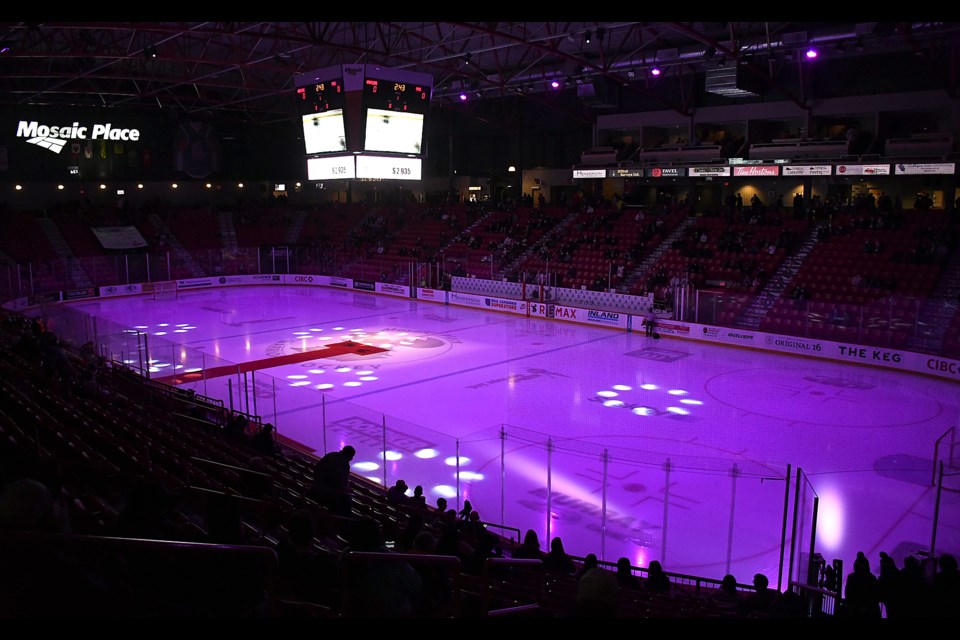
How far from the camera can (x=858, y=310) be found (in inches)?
808

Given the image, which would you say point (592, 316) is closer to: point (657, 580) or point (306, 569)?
point (657, 580)

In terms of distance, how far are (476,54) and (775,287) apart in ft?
45.7

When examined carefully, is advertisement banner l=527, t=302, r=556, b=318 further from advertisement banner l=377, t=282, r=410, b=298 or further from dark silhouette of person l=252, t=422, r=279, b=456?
dark silhouette of person l=252, t=422, r=279, b=456

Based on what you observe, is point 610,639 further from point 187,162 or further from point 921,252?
point 187,162

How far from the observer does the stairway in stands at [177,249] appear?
37.0m

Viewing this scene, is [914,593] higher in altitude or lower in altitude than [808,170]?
lower

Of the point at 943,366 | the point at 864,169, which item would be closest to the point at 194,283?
the point at 864,169

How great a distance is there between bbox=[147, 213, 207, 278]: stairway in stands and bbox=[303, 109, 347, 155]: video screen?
19005 millimetres

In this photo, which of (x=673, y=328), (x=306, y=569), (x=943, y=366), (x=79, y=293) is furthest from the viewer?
(x=79, y=293)

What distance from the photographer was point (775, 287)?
24875 millimetres

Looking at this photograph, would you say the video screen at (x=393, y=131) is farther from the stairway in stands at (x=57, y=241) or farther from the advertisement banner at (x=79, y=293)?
the stairway in stands at (x=57, y=241)

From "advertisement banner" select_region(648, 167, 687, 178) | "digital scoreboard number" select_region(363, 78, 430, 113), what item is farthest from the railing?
"advertisement banner" select_region(648, 167, 687, 178)

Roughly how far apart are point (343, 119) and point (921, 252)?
687 inches

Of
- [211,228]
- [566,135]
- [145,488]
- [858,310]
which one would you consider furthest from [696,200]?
[145,488]
